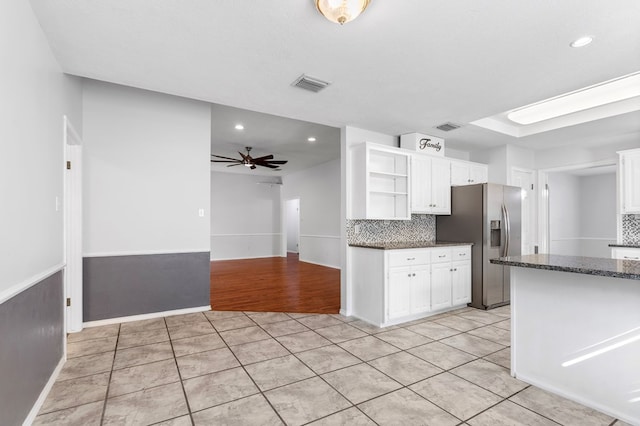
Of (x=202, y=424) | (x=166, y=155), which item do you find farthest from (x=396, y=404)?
(x=166, y=155)

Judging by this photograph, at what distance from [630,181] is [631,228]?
0.77 metres

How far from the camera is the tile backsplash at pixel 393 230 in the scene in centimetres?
434

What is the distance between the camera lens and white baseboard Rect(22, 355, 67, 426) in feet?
6.15

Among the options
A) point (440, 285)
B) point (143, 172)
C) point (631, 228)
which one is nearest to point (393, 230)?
point (440, 285)

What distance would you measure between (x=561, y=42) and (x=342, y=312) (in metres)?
3.49

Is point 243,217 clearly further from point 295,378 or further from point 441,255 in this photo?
point 295,378

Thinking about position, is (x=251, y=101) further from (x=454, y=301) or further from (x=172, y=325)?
(x=454, y=301)

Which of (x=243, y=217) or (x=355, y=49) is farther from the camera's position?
(x=243, y=217)

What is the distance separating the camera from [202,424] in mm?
1888

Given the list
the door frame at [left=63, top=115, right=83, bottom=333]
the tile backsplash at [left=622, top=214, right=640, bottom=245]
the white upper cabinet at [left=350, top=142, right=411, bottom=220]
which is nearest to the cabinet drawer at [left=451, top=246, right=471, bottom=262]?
the white upper cabinet at [left=350, top=142, right=411, bottom=220]

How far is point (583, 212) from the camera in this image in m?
7.95

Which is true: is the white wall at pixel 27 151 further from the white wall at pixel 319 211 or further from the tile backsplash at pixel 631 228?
the tile backsplash at pixel 631 228

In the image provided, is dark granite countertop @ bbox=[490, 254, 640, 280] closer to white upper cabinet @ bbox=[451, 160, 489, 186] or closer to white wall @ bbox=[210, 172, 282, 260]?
white upper cabinet @ bbox=[451, 160, 489, 186]

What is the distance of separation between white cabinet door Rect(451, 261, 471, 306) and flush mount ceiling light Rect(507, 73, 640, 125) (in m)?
2.25
